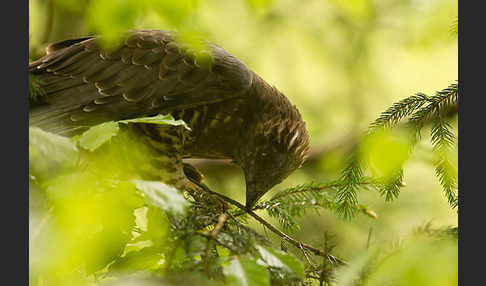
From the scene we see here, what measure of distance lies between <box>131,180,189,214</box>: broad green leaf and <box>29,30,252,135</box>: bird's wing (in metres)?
1.18

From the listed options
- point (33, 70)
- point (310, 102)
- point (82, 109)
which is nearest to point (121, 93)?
point (82, 109)

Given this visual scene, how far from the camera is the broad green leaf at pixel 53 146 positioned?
131 centimetres

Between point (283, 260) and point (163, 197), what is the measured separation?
13.9 inches

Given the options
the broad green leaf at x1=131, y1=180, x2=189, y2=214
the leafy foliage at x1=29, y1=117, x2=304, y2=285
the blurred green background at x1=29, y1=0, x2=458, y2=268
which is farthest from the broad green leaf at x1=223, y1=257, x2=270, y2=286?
the blurred green background at x1=29, y1=0, x2=458, y2=268

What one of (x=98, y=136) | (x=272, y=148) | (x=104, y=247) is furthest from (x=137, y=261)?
(x=272, y=148)

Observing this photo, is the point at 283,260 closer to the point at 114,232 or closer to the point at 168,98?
the point at 114,232

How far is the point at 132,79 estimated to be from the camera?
255 cm

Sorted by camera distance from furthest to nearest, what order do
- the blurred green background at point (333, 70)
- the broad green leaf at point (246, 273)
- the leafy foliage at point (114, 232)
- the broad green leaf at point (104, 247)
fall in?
the blurred green background at point (333, 70) < the broad green leaf at point (104, 247) < the leafy foliage at point (114, 232) < the broad green leaf at point (246, 273)

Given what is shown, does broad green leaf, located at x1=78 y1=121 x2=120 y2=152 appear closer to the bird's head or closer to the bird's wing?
the bird's wing

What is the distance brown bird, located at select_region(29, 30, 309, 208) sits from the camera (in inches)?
96.1

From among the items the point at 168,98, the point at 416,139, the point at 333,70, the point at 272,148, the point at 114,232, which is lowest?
the point at 114,232

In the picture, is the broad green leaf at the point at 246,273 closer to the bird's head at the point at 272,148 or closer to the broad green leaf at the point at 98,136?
the broad green leaf at the point at 98,136

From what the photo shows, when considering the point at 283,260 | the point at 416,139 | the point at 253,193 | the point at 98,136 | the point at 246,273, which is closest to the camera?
the point at 246,273

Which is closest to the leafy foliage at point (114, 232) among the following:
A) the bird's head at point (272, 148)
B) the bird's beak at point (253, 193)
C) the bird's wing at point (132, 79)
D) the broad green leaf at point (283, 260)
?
the broad green leaf at point (283, 260)
